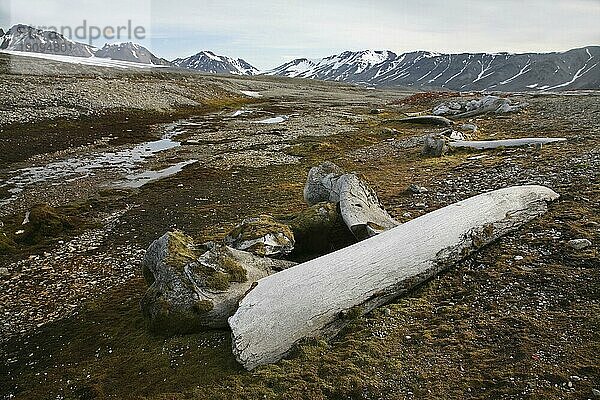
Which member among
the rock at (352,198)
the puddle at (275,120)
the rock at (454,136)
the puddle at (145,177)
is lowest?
the puddle at (145,177)

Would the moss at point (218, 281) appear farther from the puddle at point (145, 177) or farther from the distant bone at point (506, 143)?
the distant bone at point (506, 143)

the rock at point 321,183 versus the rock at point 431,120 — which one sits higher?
the rock at point 431,120

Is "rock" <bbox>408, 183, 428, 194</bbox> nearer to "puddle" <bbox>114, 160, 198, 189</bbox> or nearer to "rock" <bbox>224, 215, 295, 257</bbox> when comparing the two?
"rock" <bbox>224, 215, 295, 257</bbox>

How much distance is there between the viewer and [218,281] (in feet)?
32.3

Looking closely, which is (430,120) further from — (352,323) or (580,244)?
(352,323)

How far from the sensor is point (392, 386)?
290 inches

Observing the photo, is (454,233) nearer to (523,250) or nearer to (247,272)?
(523,250)

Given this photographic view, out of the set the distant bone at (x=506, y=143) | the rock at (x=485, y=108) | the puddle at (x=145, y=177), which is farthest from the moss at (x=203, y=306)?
the rock at (x=485, y=108)

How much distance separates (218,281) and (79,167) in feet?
73.4

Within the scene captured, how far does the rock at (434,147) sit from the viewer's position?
25734 mm

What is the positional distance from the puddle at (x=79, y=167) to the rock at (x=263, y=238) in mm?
14618

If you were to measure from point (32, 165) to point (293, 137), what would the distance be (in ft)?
67.0

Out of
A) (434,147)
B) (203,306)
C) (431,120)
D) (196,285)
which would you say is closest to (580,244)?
(203,306)

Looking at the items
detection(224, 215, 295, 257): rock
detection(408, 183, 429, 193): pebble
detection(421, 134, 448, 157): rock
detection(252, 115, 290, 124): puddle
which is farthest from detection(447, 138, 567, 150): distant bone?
detection(252, 115, 290, 124): puddle
